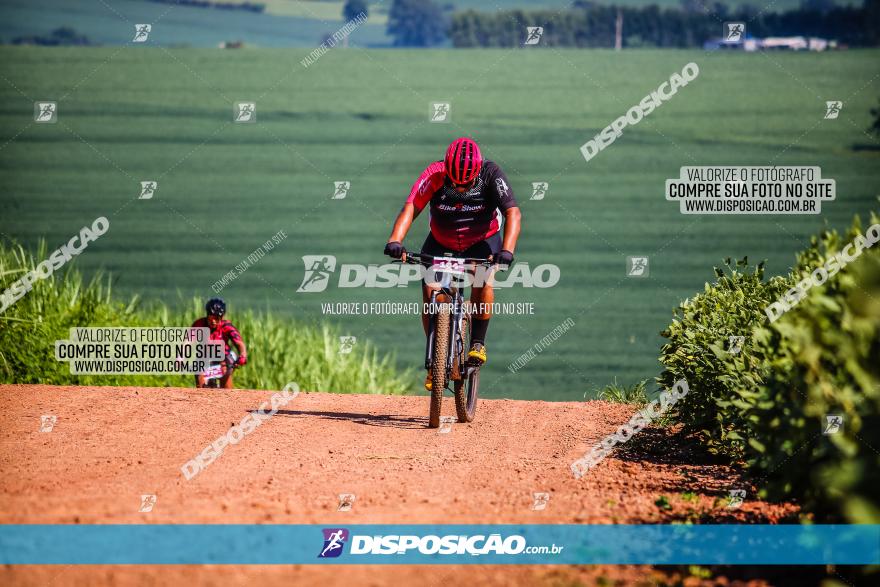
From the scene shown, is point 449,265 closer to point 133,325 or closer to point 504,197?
point 504,197

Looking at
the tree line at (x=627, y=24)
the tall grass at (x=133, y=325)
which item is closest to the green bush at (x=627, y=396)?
the tall grass at (x=133, y=325)

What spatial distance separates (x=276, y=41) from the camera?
88.4 meters

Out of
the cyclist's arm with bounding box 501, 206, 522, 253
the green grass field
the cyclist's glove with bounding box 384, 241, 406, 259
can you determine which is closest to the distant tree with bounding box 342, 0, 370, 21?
the green grass field

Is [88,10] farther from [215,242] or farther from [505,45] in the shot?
[215,242]

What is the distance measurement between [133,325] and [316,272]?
18.7m

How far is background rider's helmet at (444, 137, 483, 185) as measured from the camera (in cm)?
992

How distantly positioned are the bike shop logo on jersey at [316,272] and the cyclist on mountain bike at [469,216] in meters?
17.2

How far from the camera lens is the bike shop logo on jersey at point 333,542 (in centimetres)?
590

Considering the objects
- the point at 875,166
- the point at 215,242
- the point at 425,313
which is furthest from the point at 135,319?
the point at 875,166

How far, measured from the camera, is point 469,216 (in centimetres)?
1035

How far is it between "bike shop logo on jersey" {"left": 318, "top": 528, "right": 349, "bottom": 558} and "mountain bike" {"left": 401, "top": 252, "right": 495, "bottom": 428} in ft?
12.4

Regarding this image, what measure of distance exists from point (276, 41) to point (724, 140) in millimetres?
46294

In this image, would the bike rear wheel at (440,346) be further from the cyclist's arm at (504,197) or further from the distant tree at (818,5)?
the distant tree at (818,5)

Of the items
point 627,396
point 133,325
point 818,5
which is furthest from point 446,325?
point 818,5
